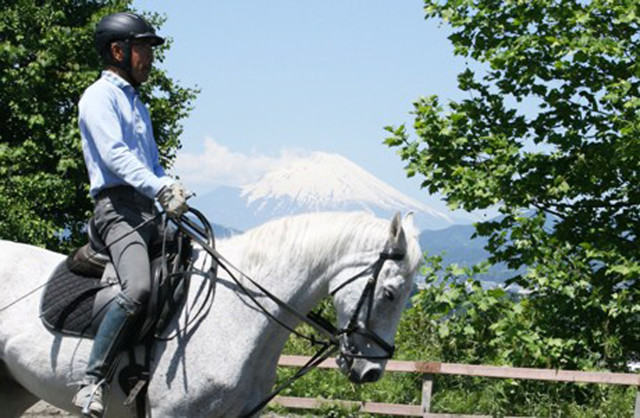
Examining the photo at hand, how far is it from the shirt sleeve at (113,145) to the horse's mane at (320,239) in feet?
2.21

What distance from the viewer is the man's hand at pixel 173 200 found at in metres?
4.90

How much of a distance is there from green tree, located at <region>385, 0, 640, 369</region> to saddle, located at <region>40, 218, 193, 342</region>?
309 inches

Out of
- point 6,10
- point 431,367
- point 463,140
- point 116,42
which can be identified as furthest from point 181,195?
point 6,10

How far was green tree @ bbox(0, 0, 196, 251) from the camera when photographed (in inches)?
885

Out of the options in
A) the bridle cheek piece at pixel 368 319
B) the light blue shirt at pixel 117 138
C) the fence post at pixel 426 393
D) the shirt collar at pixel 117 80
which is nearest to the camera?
the bridle cheek piece at pixel 368 319

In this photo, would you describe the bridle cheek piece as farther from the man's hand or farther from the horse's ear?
the man's hand

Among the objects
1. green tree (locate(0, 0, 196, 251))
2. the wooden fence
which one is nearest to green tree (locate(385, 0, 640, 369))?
the wooden fence

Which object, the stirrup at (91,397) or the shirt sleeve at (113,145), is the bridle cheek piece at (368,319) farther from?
the stirrup at (91,397)

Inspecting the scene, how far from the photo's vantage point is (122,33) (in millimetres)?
5254

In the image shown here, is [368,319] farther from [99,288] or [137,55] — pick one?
[137,55]

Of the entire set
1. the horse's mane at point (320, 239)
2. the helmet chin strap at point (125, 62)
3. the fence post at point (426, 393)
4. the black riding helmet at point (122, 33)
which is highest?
the black riding helmet at point (122, 33)

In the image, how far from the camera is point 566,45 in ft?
43.4

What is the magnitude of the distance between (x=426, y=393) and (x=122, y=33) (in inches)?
303

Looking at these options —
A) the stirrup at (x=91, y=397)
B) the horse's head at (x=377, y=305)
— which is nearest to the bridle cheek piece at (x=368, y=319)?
the horse's head at (x=377, y=305)
